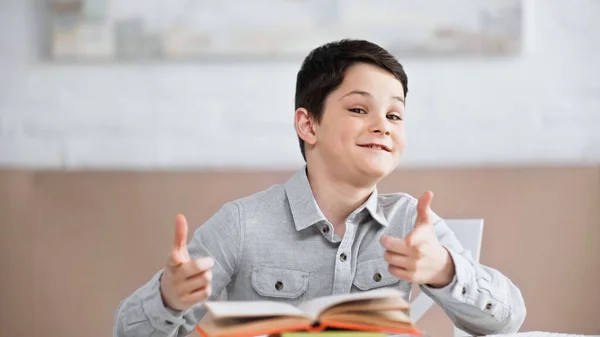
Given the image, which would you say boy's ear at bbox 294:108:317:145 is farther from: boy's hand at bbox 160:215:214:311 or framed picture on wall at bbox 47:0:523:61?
framed picture on wall at bbox 47:0:523:61

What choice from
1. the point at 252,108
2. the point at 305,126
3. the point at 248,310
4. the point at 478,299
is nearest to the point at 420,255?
the point at 478,299

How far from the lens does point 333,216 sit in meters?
1.38

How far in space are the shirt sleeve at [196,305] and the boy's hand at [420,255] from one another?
31 cm

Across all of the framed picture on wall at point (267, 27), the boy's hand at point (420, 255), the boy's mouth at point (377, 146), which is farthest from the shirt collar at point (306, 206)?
the framed picture on wall at point (267, 27)

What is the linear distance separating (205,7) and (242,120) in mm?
335

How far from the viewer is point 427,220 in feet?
3.69

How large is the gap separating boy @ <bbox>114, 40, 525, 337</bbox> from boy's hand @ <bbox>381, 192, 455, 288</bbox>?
0.37 feet

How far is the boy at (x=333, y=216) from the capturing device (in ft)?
4.25

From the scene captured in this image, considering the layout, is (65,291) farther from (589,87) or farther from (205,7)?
(589,87)

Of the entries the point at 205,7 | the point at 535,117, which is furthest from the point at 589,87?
the point at 205,7

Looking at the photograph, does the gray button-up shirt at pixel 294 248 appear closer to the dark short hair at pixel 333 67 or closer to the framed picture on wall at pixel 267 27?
the dark short hair at pixel 333 67

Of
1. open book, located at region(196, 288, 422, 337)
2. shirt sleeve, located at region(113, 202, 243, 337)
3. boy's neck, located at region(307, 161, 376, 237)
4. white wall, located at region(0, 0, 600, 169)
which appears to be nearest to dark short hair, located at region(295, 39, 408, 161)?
boy's neck, located at region(307, 161, 376, 237)

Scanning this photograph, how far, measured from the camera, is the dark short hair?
4.47 ft

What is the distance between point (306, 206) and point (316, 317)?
45 centimetres
